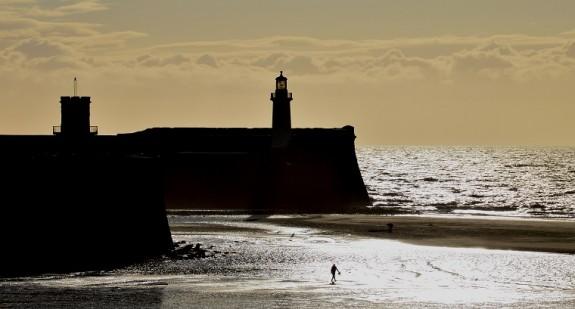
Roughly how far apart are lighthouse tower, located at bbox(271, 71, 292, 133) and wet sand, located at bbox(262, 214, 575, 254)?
698cm

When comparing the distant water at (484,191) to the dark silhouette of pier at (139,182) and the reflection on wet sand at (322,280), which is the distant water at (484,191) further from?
the reflection on wet sand at (322,280)

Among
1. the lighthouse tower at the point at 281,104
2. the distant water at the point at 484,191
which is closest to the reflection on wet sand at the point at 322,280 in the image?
the lighthouse tower at the point at 281,104

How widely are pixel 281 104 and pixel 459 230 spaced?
16786mm

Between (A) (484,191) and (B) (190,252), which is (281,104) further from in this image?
(A) (484,191)

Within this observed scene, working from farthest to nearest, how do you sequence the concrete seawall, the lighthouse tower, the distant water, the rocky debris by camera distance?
1. the distant water
2. the lighthouse tower
3. the rocky debris
4. the concrete seawall

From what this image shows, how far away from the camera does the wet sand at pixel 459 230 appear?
155ft

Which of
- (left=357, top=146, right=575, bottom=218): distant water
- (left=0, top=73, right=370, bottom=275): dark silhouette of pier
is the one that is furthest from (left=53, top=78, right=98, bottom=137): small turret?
(left=357, top=146, right=575, bottom=218): distant water

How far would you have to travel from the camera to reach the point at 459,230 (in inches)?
2122

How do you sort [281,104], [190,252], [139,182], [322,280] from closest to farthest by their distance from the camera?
[322,280] < [139,182] < [190,252] < [281,104]

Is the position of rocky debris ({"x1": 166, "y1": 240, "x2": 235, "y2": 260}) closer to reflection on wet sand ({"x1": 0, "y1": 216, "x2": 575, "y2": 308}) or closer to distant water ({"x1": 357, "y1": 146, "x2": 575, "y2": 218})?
reflection on wet sand ({"x1": 0, "y1": 216, "x2": 575, "y2": 308})

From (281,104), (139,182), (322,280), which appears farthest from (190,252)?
(281,104)

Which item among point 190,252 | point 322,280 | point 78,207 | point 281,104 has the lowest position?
point 322,280

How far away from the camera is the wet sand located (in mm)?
47125

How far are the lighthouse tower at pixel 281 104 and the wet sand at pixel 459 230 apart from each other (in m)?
6.98
